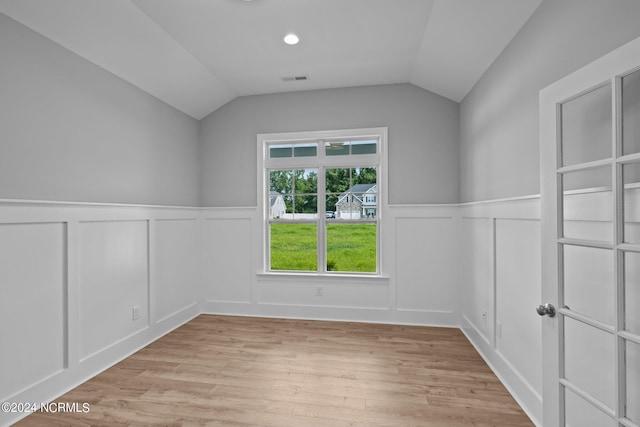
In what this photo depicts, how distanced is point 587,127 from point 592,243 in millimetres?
498

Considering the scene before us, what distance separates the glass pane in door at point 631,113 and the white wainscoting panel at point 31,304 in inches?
123

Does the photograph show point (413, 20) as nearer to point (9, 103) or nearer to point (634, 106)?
point (634, 106)

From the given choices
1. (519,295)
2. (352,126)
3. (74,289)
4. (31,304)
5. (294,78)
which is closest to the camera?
(31,304)

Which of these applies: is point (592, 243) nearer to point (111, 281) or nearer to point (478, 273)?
point (478, 273)

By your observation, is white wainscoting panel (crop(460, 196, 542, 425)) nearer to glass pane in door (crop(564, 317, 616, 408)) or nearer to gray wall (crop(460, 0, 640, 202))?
gray wall (crop(460, 0, 640, 202))

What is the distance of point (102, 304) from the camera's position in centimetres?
254

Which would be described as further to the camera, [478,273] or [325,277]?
[325,277]

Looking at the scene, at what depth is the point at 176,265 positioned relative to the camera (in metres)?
3.52

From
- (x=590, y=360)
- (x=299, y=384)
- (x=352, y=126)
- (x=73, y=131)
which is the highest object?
(x=352, y=126)

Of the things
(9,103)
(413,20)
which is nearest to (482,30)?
(413,20)

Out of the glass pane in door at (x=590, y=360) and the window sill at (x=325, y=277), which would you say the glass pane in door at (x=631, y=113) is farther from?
the window sill at (x=325, y=277)

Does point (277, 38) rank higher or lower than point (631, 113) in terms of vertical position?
higher

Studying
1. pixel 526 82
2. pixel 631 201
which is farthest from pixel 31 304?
pixel 526 82

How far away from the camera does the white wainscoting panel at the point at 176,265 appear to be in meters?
3.26
